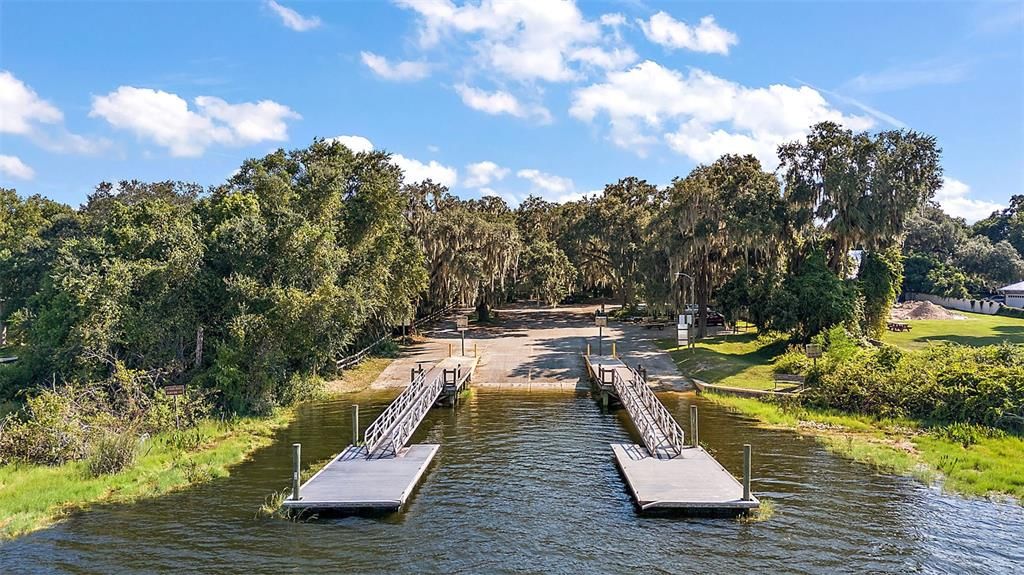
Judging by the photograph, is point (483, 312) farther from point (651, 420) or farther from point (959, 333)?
point (651, 420)

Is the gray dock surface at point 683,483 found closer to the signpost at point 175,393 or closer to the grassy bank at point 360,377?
the signpost at point 175,393

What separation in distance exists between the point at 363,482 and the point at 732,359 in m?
23.7

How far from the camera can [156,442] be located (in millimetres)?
18703

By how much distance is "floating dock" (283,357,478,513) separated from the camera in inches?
523

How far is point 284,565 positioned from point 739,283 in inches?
1221

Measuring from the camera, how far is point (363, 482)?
14578mm

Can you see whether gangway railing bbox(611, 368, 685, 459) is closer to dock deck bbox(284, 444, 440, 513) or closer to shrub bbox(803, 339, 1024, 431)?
dock deck bbox(284, 444, 440, 513)

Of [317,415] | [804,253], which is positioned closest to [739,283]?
[804,253]

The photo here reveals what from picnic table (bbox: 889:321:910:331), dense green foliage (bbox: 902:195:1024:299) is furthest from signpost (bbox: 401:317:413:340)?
dense green foliage (bbox: 902:195:1024:299)

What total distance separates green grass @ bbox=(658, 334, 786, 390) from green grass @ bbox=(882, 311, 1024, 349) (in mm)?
7260

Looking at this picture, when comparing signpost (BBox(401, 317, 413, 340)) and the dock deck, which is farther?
signpost (BBox(401, 317, 413, 340))

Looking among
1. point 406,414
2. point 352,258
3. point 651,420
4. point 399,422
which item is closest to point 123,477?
point 399,422

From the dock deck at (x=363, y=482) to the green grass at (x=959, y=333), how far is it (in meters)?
29.9

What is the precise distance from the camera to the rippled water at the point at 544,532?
11.0 meters
